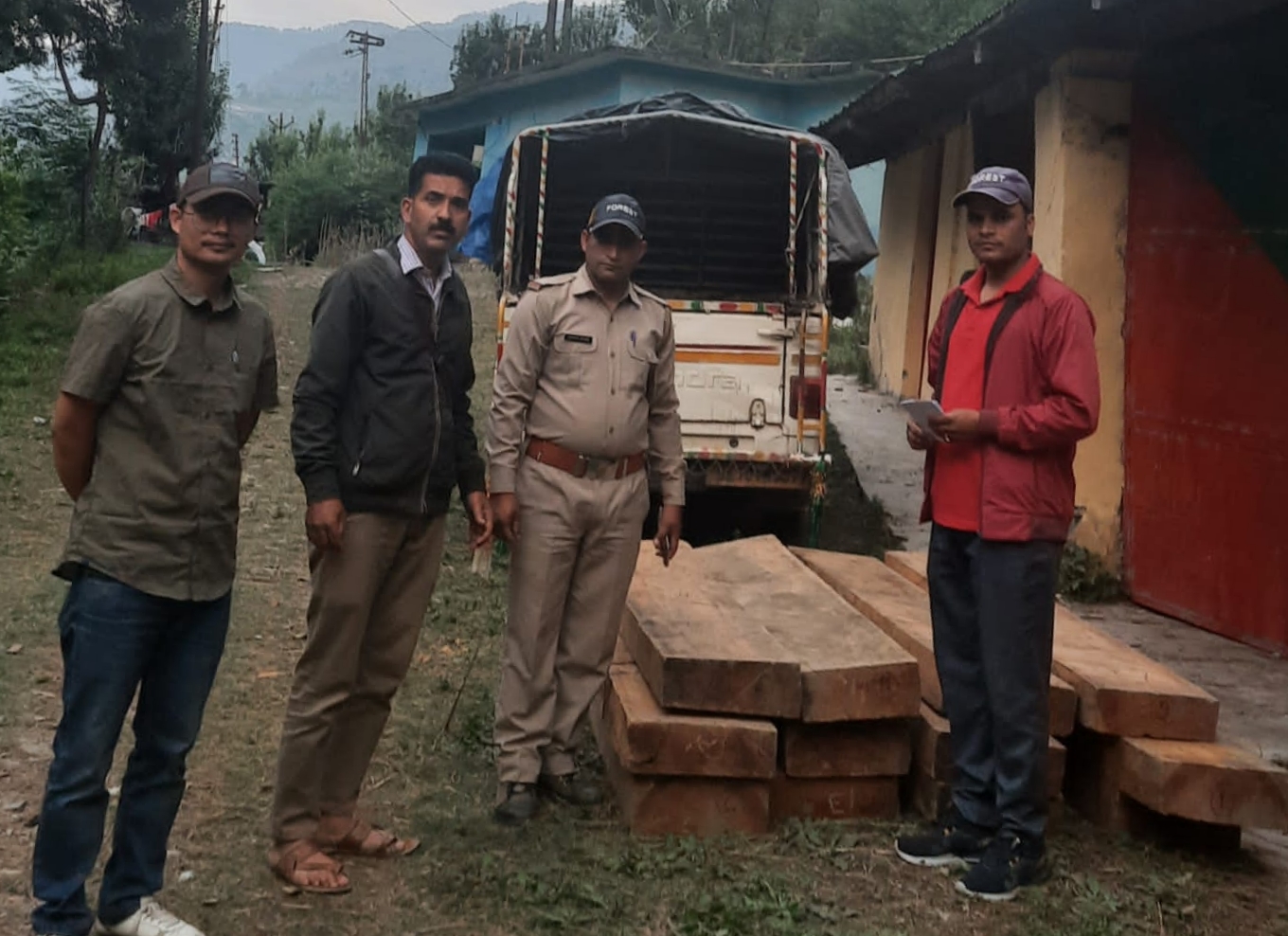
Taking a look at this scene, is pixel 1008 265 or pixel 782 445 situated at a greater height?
pixel 1008 265

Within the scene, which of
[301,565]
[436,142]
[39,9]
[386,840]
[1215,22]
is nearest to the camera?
[386,840]

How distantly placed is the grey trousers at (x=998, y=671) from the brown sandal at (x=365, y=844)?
170 centimetres

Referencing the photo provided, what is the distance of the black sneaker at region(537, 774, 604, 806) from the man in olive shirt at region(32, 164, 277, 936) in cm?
141

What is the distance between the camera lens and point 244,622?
263 inches

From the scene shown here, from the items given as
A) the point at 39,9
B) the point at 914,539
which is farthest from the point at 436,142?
the point at 914,539

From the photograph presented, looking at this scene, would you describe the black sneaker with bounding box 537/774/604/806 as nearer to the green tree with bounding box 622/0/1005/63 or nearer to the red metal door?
the red metal door

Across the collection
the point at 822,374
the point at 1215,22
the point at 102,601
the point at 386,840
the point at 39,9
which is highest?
the point at 39,9

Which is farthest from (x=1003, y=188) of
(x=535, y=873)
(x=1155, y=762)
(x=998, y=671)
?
(x=535, y=873)

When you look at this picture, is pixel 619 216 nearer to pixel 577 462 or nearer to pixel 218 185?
pixel 577 462

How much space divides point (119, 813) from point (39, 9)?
15597 millimetres

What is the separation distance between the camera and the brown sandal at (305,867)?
150 inches

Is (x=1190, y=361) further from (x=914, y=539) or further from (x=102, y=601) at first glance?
(x=102, y=601)

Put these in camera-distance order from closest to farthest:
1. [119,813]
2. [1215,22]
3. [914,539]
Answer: [119,813] → [1215,22] → [914,539]

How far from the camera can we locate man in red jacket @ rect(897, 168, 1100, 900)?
377 cm
